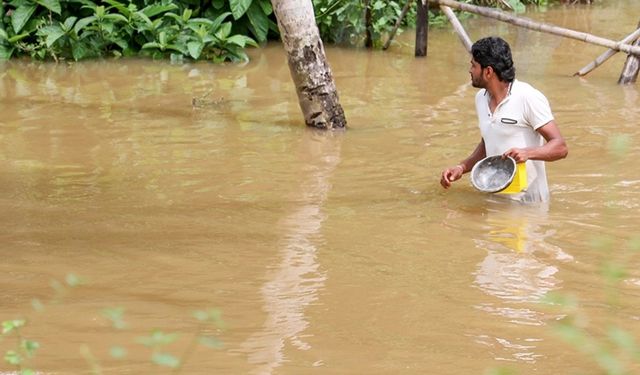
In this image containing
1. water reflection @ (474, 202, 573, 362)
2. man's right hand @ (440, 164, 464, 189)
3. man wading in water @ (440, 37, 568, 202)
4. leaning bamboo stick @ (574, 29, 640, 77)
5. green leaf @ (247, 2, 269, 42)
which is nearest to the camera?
water reflection @ (474, 202, 573, 362)

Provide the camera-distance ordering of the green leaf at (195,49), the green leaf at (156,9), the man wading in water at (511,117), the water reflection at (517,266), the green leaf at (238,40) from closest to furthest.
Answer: the water reflection at (517,266) < the man wading in water at (511,117) < the green leaf at (195,49) < the green leaf at (238,40) < the green leaf at (156,9)

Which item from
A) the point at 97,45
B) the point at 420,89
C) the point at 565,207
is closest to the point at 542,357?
the point at 565,207

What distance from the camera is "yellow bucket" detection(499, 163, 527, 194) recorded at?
603 cm

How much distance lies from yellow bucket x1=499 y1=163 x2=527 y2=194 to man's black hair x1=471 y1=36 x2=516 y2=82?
48cm

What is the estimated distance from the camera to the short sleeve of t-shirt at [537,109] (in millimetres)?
5914

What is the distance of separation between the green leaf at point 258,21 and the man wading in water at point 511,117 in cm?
655

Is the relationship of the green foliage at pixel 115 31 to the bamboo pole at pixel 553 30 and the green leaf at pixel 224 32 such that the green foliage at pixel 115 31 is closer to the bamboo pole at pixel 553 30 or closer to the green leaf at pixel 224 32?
the green leaf at pixel 224 32

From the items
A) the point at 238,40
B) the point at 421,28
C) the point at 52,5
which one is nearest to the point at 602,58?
the point at 421,28

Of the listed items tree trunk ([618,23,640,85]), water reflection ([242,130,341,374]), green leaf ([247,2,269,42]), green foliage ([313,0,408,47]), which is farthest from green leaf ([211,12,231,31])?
water reflection ([242,130,341,374])

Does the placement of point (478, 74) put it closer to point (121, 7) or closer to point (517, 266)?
point (517, 266)

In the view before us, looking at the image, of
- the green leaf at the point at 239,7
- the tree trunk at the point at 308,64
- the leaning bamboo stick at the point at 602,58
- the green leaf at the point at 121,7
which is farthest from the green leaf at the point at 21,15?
the leaning bamboo stick at the point at 602,58

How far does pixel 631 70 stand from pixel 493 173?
463 cm

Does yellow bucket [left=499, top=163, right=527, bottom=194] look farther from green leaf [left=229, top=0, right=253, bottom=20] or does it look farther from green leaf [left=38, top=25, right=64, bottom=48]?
green leaf [left=38, top=25, right=64, bottom=48]

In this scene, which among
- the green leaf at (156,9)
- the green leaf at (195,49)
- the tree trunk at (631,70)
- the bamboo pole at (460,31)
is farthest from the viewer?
the green leaf at (156,9)
